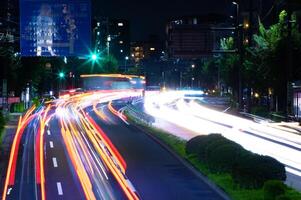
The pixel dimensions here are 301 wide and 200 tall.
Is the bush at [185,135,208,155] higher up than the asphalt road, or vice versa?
the bush at [185,135,208,155]

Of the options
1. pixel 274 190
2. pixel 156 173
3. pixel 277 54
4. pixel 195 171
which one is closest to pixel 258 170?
pixel 274 190

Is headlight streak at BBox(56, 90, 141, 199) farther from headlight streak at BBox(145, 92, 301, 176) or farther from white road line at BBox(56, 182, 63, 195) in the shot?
headlight streak at BBox(145, 92, 301, 176)

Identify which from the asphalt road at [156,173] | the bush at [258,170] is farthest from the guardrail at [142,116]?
the bush at [258,170]

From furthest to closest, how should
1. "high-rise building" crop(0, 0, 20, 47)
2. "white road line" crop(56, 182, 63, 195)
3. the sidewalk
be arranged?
"high-rise building" crop(0, 0, 20, 47)
the sidewalk
"white road line" crop(56, 182, 63, 195)

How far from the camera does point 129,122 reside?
53031 mm

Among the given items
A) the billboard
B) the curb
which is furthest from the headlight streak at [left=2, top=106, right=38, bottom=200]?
the curb

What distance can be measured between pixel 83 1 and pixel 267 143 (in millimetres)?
13537

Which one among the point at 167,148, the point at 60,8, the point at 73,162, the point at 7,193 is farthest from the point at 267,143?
the point at 7,193

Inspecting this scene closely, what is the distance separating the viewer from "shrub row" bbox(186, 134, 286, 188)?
17.8 m

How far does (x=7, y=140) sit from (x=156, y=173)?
55.3 feet

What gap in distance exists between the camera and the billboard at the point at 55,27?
128 feet

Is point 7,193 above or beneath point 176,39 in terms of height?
beneath

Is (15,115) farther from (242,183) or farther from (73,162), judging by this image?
(242,183)

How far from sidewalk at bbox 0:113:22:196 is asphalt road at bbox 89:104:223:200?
5.17m
